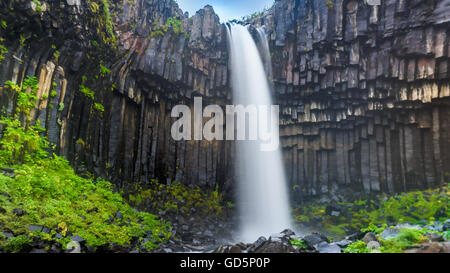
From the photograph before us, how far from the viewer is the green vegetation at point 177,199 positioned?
13078 mm

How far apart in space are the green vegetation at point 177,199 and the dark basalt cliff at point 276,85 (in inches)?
27.0

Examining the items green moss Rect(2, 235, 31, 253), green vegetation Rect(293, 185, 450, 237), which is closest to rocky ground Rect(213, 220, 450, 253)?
green moss Rect(2, 235, 31, 253)

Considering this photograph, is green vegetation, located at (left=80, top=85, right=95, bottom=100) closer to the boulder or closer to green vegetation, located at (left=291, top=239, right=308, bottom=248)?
green vegetation, located at (left=291, top=239, right=308, bottom=248)

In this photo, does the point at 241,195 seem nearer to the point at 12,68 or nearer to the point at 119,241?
the point at 119,241

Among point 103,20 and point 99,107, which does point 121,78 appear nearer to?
point 99,107

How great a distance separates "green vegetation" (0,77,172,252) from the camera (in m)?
Result: 6.07

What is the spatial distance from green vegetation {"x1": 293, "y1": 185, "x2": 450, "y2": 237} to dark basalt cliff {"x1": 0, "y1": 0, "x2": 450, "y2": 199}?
0.93 metres

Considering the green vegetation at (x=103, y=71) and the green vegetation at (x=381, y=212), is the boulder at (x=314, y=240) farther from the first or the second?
the green vegetation at (x=103, y=71)

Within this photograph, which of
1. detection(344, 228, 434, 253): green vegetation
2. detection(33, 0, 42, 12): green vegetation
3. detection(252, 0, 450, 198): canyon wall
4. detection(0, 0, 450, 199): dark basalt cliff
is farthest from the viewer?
detection(252, 0, 450, 198): canyon wall

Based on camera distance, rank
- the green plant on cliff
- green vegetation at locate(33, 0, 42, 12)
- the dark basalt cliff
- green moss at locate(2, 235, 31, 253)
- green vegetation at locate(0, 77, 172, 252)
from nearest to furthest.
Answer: green moss at locate(2, 235, 31, 253) → green vegetation at locate(0, 77, 172, 252) → the green plant on cliff → green vegetation at locate(33, 0, 42, 12) → the dark basalt cliff

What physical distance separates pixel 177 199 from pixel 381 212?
35.4 ft

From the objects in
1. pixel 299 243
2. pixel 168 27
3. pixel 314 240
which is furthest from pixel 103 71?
pixel 314 240

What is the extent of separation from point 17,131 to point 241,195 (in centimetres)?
1221

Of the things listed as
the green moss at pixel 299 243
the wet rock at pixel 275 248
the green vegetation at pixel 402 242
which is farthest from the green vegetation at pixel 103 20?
the green vegetation at pixel 402 242
